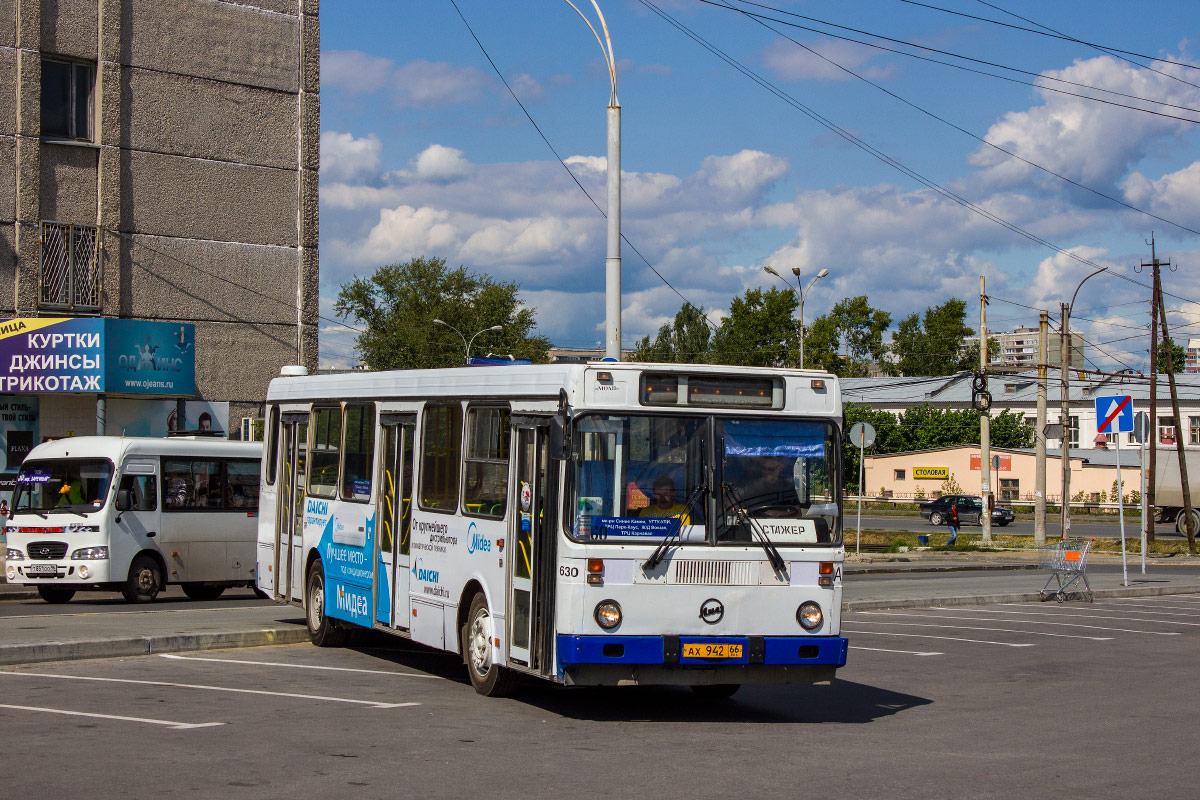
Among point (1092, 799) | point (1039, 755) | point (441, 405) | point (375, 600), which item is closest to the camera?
point (1092, 799)

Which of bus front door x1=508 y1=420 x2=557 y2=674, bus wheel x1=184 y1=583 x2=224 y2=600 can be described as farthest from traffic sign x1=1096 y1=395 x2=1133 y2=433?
bus front door x1=508 y1=420 x2=557 y2=674

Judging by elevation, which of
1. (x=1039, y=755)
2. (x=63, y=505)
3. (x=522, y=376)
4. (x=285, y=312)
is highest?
(x=285, y=312)

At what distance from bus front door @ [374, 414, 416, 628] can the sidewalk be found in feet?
6.66

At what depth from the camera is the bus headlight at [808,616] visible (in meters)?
9.96

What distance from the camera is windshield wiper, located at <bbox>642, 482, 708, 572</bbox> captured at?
959cm

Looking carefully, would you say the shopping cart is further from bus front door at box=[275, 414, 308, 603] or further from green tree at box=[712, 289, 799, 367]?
green tree at box=[712, 289, 799, 367]

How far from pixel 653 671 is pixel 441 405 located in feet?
10.9

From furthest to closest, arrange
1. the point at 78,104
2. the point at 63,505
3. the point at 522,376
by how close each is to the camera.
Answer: the point at 78,104
the point at 63,505
the point at 522,376

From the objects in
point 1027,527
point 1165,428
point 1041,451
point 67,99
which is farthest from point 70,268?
point 1165,428

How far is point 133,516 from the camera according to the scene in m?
20.0

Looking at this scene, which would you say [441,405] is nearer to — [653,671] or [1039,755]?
[653,671]

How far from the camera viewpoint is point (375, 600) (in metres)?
12.6

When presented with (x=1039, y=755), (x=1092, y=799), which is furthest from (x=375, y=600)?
(x=1092, y=799)

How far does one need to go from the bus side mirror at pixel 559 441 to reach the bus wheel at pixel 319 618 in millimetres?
4887
